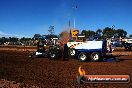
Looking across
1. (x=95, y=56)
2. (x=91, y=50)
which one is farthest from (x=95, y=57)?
(x=91, y=50)

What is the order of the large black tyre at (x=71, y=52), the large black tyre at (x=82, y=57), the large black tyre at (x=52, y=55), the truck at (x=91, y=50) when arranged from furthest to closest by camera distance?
the large black tyre at (x=52, y=55) < the large black tyre at (x=71, y=52) < the large black tyre at (x=82, y=57) < the truck at (x=91, y=50)

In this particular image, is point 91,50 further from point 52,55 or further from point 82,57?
point 52,55

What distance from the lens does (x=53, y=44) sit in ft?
108

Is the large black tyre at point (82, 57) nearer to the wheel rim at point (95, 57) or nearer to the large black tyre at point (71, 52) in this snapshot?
the wheel rim at point (95, 57)

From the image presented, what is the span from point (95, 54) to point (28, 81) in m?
13.6

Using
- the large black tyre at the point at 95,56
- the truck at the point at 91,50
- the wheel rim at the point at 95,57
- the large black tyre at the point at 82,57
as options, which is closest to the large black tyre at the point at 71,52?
the truck at the point at 91,50

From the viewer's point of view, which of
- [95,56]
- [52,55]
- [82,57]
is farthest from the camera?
[52,55]

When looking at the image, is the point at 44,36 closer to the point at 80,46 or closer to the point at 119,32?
the point at 80,46

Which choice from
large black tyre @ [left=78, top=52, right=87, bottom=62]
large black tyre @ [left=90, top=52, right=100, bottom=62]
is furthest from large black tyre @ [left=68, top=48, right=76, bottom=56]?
large black tyre @ [left=90, top=52, right=100, bottom=62]

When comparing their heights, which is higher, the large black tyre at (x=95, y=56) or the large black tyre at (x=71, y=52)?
the large black tyre at (x=71, y=52)

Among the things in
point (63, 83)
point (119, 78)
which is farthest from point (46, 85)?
point (119, 78)

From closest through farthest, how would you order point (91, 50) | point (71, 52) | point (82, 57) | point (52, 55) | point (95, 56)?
1. point (95, 56)
2. point (91, 50)
3. point (82, 57)
4. point (71, 52)
5. point (52, 55)

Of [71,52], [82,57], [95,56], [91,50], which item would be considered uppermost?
[91,50]

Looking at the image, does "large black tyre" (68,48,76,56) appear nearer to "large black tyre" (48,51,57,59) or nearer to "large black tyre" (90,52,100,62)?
"large black tyre" (48,51,57,59)
